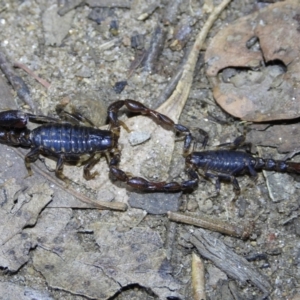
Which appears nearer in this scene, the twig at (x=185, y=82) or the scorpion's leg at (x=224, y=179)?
the scorpion's leg at (x=224, y=179)

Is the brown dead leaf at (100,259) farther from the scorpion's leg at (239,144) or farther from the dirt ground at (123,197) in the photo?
→ the scorpion's leg at (239,144)

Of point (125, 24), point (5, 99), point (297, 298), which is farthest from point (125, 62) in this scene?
point (297, 298)

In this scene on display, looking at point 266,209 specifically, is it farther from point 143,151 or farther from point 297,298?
point 143,151

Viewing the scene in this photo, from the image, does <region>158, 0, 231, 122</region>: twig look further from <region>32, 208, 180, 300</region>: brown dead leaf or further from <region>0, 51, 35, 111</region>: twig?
<region>0, 51, 35, 111</region>: twig

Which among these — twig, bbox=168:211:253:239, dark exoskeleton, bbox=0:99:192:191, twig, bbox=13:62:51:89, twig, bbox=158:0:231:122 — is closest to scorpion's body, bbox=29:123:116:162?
dark exoskeleton, bbox=0:99:192:191

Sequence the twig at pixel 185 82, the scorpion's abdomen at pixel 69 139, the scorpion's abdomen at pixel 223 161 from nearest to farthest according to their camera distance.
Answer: the scorpion's abdomen at pixel 69 139
the scorpion's abdomen at pixel 223 161
the twig at pixel 185 82

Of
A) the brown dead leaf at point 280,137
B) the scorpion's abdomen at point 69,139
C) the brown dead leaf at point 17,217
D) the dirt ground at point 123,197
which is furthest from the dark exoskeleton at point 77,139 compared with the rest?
the brown dead leaf at point 280,137

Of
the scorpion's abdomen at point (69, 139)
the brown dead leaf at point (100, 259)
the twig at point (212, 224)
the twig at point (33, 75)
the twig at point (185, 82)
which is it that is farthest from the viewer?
the twig at point (33, 75)
